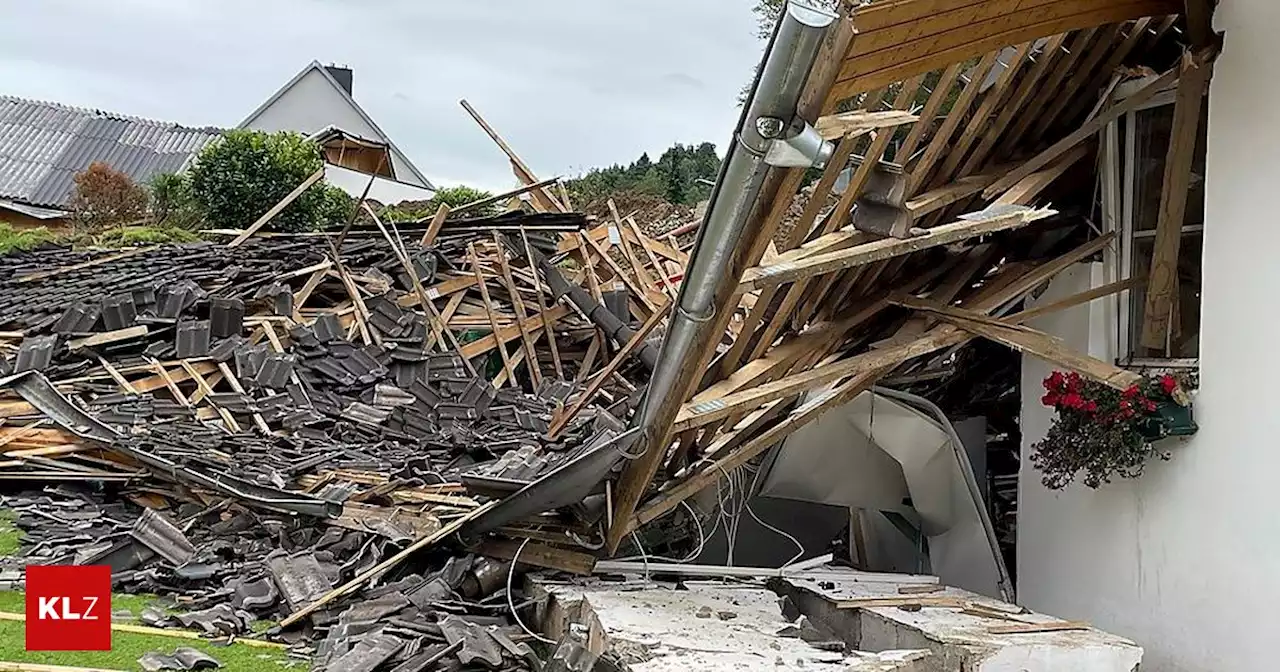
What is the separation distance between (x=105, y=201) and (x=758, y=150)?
1909 cm

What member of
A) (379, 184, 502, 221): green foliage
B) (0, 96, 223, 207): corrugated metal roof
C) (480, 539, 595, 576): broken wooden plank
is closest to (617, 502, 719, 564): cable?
(480, 539, 595, 576): broken wooden plank

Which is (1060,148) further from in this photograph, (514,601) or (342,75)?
(342,75)

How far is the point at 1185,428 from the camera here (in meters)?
4.48

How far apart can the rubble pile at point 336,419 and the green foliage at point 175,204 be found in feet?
15.3

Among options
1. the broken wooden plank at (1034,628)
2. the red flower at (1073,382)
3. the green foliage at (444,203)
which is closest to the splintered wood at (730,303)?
the red flower at (1073,382)

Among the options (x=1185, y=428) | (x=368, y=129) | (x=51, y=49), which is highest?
(x=51, y=49)

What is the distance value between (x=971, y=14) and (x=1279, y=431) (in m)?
2.21

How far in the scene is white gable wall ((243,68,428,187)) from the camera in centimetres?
2916

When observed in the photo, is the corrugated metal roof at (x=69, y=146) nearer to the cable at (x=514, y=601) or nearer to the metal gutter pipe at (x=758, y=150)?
the cable at (x=514, y=601)

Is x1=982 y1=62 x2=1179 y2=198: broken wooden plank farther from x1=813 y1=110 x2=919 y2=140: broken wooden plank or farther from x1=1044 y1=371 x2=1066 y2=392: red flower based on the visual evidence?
x1=813 y1=110 x2=919 y2=140: broken wooden plank

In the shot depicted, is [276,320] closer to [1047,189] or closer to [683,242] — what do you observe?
[683,242]

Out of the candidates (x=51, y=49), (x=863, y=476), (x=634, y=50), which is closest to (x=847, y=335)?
(x=863, y=476)

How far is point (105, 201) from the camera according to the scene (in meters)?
18.9

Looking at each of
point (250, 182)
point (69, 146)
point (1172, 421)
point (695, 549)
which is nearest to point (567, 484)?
point (695, 549)
